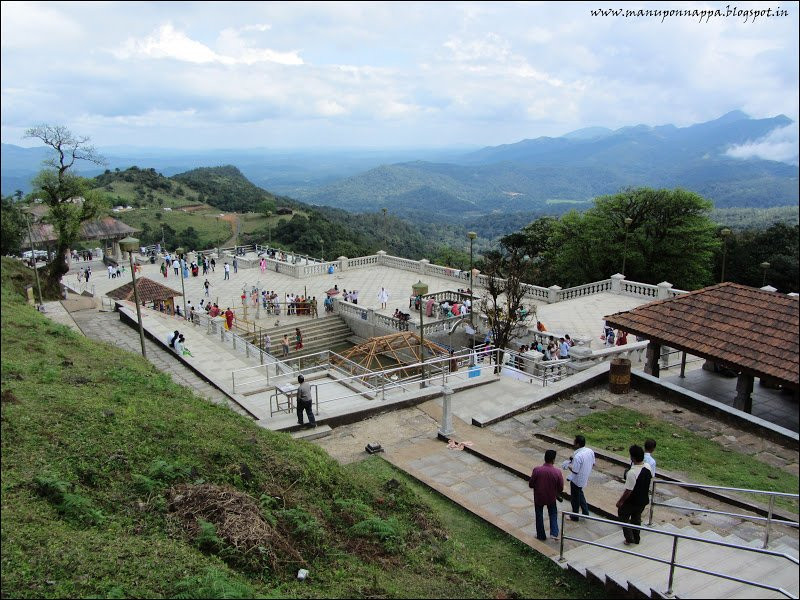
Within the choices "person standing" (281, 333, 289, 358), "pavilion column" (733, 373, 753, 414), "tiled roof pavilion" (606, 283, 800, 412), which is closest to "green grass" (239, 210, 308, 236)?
"person standing" (281, 333, 289, 358)

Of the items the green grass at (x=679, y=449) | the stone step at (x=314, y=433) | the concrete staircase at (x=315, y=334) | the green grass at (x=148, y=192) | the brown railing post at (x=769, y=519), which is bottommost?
the concrete staircase at (x=315, y=334)

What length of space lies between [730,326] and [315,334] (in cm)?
2058

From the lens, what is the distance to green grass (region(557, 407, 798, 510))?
8.54 meters

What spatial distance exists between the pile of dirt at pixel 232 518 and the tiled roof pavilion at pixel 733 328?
600cm

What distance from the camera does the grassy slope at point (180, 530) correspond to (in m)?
5.59

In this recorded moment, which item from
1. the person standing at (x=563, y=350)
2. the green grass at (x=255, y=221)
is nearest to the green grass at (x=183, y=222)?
the green grass at (x=255, y=221)

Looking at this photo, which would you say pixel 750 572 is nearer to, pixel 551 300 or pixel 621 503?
pixel 621 503

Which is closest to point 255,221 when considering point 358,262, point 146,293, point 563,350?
point 358,262

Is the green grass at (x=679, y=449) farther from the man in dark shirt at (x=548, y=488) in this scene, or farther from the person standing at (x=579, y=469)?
the man in dark shirt at (x=548, y=488)

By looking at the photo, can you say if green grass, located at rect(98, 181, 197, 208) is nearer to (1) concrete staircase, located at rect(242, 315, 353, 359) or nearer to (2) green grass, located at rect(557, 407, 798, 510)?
(1) concrete staircase, located at rect(242, 315, 353, 359)

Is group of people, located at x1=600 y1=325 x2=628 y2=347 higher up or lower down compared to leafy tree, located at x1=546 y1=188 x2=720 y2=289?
lower down

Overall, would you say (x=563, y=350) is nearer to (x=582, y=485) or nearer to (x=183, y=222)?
(x=582, y=485)

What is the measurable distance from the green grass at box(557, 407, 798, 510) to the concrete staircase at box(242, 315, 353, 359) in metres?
16.8

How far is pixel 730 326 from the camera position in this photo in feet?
32.4
